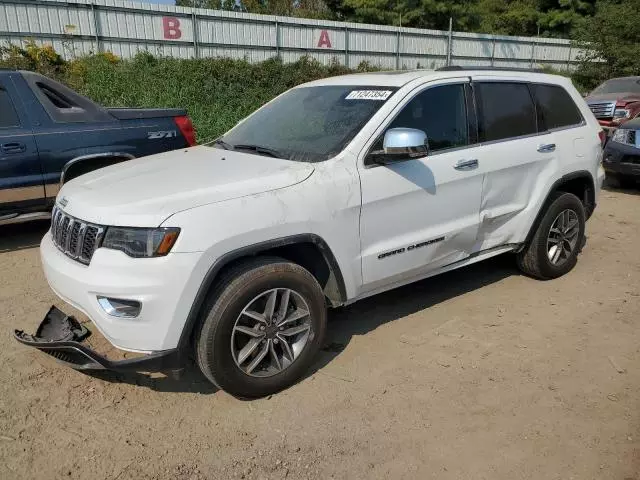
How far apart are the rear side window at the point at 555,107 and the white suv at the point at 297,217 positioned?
21 millimetres

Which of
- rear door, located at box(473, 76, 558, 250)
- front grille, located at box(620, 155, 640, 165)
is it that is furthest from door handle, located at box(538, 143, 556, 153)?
front grille, located at box(620, 155, 640, 165)

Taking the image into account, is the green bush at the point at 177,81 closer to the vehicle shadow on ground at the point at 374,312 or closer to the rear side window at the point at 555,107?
the vehicle shadow on ground at the point at 374,312

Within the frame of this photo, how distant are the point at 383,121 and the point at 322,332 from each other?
1.40 m

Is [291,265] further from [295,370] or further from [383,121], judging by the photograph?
[383,121]

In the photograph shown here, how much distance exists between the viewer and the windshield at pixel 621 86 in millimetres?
12453

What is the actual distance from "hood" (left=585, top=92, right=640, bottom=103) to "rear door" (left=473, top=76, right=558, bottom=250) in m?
8.40

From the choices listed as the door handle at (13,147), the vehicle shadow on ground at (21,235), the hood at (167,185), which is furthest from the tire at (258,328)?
the vehicle shadow on ground at (21,235)

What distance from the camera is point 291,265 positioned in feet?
10.2

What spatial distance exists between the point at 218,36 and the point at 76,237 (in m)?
16.2

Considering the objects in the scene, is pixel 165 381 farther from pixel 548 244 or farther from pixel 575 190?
pixel 575 190

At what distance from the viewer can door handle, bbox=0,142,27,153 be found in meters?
5.36

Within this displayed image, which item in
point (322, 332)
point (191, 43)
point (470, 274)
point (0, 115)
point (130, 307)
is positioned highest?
point (191, 43)

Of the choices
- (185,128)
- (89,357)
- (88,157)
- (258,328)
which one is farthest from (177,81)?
(89,357)

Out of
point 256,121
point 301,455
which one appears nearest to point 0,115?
point 256,121
